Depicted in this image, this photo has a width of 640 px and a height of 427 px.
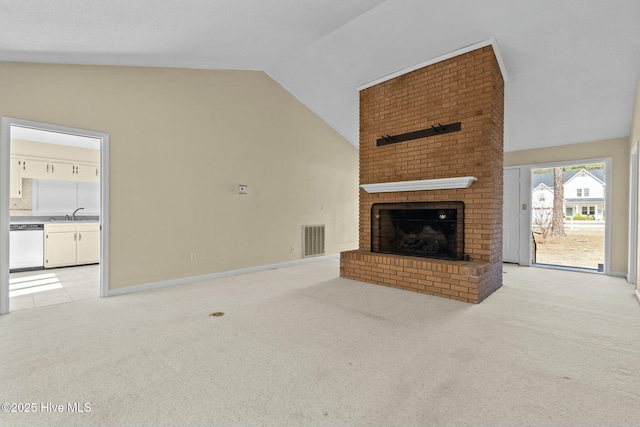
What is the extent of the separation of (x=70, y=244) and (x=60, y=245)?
0.45 ft

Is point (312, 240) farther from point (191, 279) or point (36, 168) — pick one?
point (36, 168)

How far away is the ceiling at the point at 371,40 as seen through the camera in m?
2.54

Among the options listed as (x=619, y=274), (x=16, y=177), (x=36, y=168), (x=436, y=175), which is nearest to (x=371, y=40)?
(x=436, y=175)

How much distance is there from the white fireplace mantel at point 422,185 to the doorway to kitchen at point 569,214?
439cm

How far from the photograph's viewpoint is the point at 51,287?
3975 mm

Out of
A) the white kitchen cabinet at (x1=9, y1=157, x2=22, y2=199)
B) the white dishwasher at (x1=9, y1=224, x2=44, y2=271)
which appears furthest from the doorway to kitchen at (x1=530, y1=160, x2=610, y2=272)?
the white kitchen cabinet at (x1=9, y1=157, x2=22, y2=199)

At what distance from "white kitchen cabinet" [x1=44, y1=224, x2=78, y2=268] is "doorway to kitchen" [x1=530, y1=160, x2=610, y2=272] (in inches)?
375

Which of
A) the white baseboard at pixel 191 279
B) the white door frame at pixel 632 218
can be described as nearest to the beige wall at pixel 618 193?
the white door frame at pixel 632 218

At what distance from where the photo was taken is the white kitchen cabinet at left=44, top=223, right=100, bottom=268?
5113 millimetres

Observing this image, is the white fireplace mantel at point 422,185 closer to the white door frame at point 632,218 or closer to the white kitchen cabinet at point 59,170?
the white door frame at point 632,218

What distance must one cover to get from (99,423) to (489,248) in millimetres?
3902

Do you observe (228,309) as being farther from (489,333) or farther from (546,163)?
(546,163)

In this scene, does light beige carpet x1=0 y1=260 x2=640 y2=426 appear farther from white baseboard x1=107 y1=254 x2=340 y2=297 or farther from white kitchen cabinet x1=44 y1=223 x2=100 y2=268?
white kitchen cabinet x1=44 y1=223 x2=100 y2=268

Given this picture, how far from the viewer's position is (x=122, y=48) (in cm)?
309
